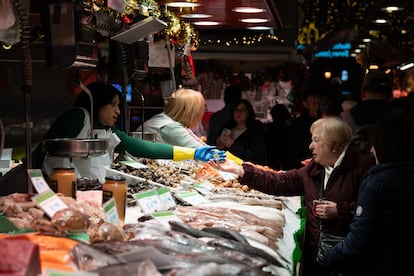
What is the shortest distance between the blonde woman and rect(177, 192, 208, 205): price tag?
209 cm

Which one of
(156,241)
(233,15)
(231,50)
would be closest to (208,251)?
(156,241)

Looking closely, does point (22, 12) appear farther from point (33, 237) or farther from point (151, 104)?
point (151, 104)

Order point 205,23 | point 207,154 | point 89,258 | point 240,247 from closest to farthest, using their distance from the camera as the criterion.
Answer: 1. point 89,258
2. point 240,247
3. point 207,154
4. point 205,23

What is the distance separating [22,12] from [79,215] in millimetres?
1475

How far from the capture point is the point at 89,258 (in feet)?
8.85

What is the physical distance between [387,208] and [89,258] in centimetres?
220

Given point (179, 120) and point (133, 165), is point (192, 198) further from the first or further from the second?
point (179, 120)

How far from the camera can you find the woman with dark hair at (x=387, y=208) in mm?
4332

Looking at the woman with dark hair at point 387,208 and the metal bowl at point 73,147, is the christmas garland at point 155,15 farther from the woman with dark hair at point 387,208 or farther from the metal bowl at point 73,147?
the woman with dark hair at point 387,208

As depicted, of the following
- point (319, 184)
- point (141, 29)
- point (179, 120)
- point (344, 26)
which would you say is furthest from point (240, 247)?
point (344, 26)

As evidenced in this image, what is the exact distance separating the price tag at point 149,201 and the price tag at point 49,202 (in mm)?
871

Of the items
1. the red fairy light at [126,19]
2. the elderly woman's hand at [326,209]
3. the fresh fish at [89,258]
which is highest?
the red fairy light at [126,19]

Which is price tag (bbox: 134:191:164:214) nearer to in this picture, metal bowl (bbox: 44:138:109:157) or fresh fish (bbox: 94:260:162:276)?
metal bowl (bbox: 44:138:109:157)

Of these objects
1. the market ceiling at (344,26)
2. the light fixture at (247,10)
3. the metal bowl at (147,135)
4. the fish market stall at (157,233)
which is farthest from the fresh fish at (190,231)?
the market ceiling at (344,26)
